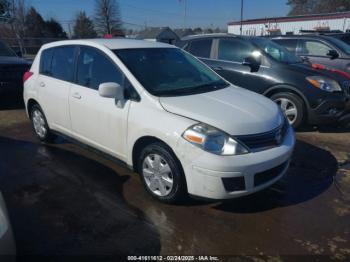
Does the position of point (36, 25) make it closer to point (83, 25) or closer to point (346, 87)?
point (83, 25)

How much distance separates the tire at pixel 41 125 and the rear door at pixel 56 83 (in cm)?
21

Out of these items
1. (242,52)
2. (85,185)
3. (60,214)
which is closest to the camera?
(60,214)

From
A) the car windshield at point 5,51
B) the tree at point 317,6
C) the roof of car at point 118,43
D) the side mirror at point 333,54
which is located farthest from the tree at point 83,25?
the roof of car at point 118,43

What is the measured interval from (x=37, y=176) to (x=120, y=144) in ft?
4.38

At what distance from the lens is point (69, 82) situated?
4.42 m

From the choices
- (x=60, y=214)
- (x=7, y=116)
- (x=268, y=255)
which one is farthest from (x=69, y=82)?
(x=7, y=116)

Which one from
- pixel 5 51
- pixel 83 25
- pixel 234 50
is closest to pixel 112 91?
pixel 234 50

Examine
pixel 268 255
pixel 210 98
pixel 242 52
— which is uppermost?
pixel 242 52

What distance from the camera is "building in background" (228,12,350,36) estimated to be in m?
35.1

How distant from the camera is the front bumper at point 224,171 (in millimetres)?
3002

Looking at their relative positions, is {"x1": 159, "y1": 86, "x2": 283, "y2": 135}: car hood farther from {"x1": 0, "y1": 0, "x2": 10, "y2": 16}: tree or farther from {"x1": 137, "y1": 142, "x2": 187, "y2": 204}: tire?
{"x1": 0, "y1": 0, "x2": 10, "y2": 16}: tree

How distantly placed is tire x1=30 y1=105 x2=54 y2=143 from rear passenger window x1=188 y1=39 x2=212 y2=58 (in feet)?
11.7

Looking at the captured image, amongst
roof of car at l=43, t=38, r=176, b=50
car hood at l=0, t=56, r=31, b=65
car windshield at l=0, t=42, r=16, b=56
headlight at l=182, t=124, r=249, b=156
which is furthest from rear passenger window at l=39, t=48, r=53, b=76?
car windshield at l=0, t=42, r=16, b=56

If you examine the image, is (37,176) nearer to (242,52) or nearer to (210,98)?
(210,98)
